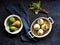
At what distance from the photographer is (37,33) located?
113 centimetres

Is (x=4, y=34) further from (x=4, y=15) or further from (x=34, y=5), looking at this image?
(x=34, y=5)

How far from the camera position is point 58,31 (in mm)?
1131

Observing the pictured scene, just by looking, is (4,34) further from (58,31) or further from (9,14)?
(58,31)

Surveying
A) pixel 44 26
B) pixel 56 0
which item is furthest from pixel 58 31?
pixel 56 0

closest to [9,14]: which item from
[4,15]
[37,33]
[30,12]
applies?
[4,15]

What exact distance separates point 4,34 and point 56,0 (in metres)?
0.43

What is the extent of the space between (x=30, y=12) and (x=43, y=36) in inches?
8.3

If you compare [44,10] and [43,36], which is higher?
[44,10]

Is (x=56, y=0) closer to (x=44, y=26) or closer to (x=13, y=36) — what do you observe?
(x=44, y=26)

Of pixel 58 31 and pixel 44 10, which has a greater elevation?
pixel 44 10

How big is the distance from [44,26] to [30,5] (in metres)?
0.20

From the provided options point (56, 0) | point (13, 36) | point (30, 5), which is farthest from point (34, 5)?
point (13, 36)

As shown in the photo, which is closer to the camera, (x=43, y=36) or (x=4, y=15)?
(x=43, y=36)

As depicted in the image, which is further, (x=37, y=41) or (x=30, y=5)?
(x=30, y=5)
